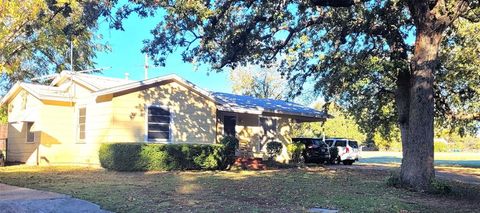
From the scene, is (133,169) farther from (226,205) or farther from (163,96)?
(226,205)

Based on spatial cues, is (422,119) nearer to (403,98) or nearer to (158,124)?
(403,98)

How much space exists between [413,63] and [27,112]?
17639mm

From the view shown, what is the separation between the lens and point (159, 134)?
20156 millimetres

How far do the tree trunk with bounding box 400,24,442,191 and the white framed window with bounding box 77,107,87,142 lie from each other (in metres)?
14.0

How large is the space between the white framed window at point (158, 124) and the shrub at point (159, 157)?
2230mm

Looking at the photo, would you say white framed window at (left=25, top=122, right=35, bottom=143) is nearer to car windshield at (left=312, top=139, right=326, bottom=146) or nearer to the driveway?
the driveway

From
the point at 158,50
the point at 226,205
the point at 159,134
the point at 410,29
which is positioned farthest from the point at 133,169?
the point at 410,29

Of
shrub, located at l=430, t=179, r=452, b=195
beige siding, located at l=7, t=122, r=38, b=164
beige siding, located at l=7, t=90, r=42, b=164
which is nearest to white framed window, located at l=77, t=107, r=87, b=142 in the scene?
beige siding, located at l=7, t=90, r=42, b=164

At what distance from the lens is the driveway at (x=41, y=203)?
29.4ft

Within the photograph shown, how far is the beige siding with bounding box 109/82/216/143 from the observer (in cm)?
1900

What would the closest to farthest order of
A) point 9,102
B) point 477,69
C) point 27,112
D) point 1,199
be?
point 1,199, point 477,69, point 27,112, point 9,102

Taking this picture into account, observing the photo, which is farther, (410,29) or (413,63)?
(410,29)

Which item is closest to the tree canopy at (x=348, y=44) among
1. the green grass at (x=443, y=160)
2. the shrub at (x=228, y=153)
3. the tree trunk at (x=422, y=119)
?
the tree trunk at (x=422, y=119)

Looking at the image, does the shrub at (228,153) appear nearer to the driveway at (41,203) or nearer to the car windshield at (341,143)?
the driveway at (41,203)
